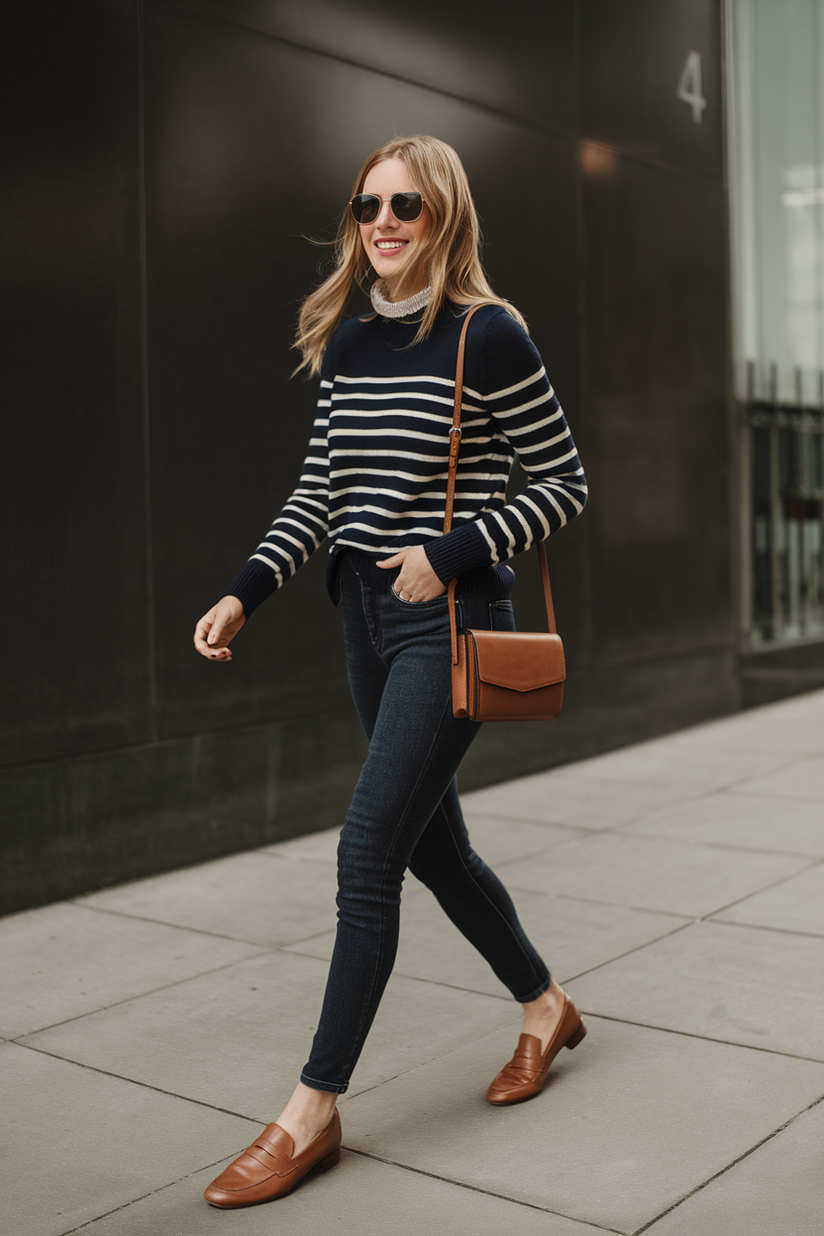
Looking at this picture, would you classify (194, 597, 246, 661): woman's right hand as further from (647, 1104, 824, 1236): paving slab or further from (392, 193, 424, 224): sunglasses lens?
(647, 1104, 824, 1236): paving slab

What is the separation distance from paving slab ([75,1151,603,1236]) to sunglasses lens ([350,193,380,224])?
204 cm

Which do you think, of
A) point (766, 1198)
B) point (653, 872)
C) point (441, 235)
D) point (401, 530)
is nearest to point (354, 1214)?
point (766, 1198)

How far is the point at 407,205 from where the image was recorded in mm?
2828

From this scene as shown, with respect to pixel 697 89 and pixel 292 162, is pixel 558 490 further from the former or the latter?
pixel 697 89

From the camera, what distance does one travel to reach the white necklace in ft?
9.44

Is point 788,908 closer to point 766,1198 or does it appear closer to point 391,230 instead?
point 766,1198

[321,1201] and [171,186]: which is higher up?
[171,186]

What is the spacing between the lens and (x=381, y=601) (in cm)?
283

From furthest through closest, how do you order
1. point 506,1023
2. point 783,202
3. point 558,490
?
point 783,202 → point 506,1023 → point 558,490

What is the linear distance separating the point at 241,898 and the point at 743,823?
7.76 ft

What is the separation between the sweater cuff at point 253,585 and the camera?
296 centimetres

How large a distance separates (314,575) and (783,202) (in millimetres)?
6068

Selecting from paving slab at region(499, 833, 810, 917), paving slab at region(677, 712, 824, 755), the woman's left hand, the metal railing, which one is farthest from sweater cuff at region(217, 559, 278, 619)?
the metal railing

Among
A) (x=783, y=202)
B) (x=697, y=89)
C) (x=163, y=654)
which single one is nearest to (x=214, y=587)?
(x=163, y=654)
